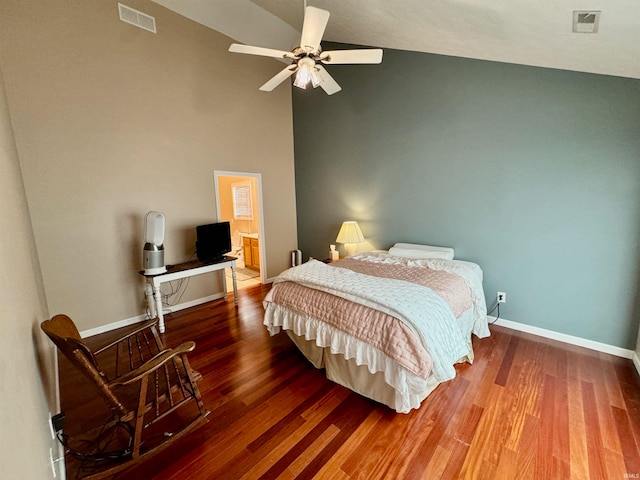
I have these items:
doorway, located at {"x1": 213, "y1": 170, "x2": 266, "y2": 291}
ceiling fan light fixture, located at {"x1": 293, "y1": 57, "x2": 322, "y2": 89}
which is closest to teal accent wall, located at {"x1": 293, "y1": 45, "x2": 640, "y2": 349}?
ceiling fan light fixture, located at {"x1": 293, "y1": 57, "x2": 322, "y2": 89}

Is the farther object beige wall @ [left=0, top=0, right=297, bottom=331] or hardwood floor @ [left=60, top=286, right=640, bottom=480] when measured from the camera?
beige wall @ [left=0, top=0, right=297, bottom=331]

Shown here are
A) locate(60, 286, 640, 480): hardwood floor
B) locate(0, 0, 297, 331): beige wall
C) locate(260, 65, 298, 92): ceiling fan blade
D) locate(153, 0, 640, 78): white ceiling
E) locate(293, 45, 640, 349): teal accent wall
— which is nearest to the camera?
locate(60, 286, 640, 480): hardwood floor

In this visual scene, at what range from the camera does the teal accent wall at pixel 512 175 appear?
2.39 meters

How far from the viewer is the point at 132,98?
120 inches

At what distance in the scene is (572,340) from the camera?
2680 millimetres

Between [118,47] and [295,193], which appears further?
[295,193]

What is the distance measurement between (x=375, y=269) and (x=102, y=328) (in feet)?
10.1

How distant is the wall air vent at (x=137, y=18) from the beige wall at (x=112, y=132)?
63mm

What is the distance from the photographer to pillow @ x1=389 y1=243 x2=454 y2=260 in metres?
3.18

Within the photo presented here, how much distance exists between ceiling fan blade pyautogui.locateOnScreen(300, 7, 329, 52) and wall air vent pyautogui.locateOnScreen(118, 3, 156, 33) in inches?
89.4

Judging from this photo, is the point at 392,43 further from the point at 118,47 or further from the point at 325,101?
the point at 118,47

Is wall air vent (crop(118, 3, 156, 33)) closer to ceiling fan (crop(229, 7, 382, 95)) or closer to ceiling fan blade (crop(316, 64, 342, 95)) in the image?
ceiling fan (crop(229, 7, 382, 95))

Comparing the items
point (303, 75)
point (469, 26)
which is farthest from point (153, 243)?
point (469, 26)

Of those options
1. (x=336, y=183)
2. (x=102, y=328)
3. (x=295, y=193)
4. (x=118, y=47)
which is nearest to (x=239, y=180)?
(x=295, y=193)
